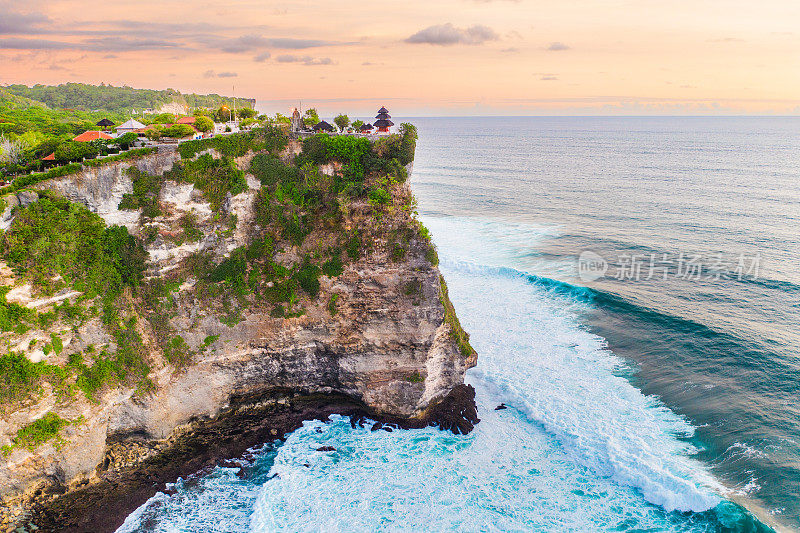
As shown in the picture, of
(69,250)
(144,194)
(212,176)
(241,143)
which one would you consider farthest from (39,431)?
(241,143)

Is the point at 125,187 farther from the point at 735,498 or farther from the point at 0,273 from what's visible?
the point at 735,498

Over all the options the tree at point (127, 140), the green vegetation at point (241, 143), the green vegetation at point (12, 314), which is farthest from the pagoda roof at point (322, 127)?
the green vegetation at point (12, 314)

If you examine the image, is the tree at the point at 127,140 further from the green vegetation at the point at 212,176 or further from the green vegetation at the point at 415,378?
the green vegetation at the point at 415,378

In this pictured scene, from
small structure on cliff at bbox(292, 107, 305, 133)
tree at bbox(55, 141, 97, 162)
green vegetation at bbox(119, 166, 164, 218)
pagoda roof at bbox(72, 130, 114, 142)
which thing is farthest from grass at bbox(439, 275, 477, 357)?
pagoda roof at bbox(72, 130, 114, 142)

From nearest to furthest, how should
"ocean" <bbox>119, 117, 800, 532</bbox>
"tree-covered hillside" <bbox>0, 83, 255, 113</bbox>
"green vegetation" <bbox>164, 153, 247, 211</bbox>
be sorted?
"ocean" <bbox>119, 117, 800, 532</bbox>
"green vegetation" <bbox>164, 153, 247, 211</bbox>
"tree-covered hillside" <bbox>0, 83, 255, 113</bbox>

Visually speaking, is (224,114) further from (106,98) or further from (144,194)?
(106,98)

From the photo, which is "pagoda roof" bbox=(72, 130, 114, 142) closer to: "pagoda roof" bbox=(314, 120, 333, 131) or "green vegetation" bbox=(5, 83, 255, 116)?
"pagoda roof" bbox=(314, 120, 333, 131)
